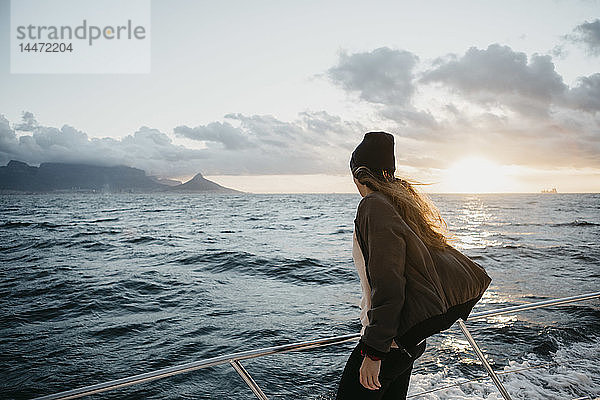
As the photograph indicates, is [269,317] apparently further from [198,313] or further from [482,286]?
[482,286]

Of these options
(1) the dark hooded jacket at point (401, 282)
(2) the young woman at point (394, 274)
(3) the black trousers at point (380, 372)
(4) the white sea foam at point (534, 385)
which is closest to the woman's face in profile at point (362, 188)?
(2) the young woman at point (394, 274)

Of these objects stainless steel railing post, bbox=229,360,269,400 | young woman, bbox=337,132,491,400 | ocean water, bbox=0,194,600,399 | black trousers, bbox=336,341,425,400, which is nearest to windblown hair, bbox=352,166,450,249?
young woman, bbox=337,132,491,400

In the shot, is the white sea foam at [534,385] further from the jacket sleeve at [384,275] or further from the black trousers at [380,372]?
the jacket sleeve at [384,275]

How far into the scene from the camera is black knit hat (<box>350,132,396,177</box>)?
1494 millimetres

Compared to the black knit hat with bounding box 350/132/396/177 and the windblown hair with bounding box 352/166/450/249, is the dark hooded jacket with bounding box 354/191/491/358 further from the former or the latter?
the black knit hat with bounding box 350/132/396/177

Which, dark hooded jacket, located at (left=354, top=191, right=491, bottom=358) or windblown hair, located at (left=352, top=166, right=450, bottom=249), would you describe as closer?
dark hooded jacket, located at (left=354, top=191, right=491, bottom=358)

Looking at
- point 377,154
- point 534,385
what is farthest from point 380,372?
point 534,385

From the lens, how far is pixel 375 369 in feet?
4.36

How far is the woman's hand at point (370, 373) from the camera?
1323mm

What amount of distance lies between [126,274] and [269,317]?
814 cm

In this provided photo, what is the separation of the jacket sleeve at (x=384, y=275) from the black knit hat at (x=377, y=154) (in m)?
0.24

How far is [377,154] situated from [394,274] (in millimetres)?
469

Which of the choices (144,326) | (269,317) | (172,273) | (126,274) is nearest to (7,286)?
(126,274)

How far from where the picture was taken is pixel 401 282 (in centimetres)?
126
